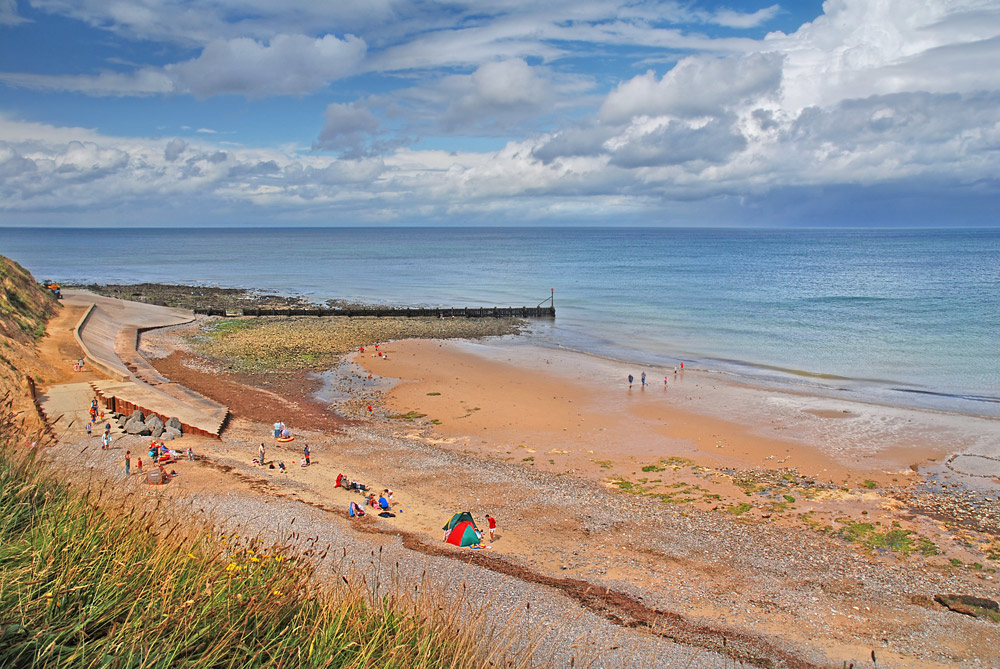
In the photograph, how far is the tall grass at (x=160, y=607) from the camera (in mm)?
4473

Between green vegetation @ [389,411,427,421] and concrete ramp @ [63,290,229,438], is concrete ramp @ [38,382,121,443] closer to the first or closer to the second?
concrete ramp @ [63,290,229,438]

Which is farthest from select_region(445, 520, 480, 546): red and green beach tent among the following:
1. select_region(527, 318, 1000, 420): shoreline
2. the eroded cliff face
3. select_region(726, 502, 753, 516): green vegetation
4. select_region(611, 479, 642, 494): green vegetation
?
select_region(527, 318, 1000, 420): shoreline

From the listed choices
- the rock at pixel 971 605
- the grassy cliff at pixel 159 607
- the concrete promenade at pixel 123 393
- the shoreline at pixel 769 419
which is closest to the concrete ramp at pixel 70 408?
the concrete promenade at pixel 123 393

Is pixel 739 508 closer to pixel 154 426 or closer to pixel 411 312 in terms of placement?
pixel 154 426

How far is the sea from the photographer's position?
122 ft

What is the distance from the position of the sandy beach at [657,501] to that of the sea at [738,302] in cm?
747

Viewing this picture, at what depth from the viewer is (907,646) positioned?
12234 millimetres

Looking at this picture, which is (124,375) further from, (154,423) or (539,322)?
(539,322)

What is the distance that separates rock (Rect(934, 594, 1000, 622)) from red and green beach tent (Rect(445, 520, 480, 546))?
10.5m

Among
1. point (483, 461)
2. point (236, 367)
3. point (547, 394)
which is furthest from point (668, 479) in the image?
point (236, 367)

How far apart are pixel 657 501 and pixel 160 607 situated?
628 inches

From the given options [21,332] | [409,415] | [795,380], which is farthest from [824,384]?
[21,332]

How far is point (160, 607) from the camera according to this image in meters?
5.06

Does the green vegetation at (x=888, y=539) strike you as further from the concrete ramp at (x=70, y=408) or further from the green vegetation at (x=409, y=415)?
the concrete ramp at (x=70, y=408)
